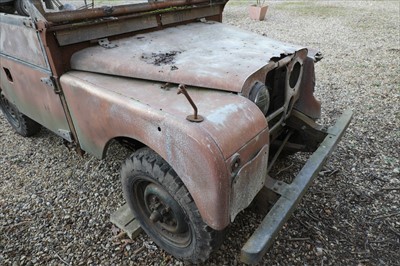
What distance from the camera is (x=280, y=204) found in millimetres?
1764

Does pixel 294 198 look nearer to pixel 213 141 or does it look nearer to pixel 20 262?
pixel 213 141

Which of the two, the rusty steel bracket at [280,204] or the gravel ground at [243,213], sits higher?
the rusty steel bracket at [280,204]

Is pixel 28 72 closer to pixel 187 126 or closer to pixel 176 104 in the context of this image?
pixel 176 104

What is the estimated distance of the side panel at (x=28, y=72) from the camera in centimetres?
226

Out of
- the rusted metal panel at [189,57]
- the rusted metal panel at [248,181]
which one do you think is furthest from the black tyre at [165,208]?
the rusted metal panel at [189,57]

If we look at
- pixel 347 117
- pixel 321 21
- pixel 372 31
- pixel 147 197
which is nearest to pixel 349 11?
pixel 321 21

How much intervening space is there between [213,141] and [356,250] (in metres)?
1.52

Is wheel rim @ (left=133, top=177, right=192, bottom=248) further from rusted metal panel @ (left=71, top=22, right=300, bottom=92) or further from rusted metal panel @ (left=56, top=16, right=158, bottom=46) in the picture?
rusted metal panel @ (left=56, top=16, right=158, bottom=46)

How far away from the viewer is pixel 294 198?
179cm

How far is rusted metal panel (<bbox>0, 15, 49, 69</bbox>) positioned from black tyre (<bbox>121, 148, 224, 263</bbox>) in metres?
1.06

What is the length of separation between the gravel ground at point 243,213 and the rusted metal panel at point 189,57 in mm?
1161

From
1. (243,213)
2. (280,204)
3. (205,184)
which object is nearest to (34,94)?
(205,184)

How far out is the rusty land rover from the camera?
1544mm

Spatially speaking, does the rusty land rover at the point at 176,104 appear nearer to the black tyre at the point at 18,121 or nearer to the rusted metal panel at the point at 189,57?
the rusted metal panel at the point at 189,57
